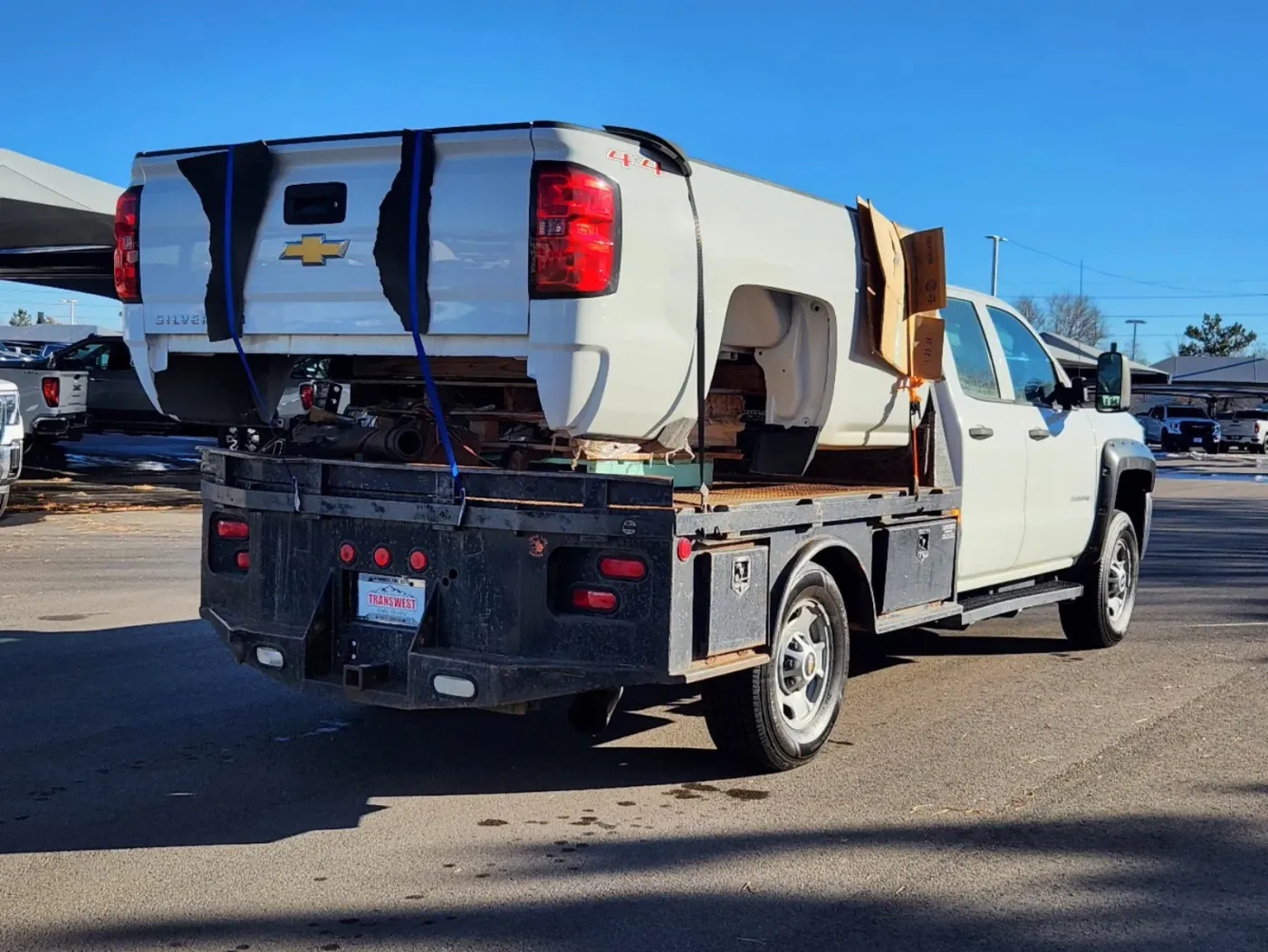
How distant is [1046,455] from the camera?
27.0ft

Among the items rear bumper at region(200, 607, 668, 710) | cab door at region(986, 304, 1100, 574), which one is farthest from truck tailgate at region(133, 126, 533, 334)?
cab door at region(986, 304, 1100, 574)

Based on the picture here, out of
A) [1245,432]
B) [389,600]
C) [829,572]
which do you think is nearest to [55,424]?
[389,600]

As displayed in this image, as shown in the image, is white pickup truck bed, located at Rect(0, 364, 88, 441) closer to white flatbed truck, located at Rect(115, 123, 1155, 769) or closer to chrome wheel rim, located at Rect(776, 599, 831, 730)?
white flatbed truck, located at Rect(115, 123, 1155, 769)

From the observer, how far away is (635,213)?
5055mm

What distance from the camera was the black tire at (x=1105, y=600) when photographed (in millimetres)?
8797

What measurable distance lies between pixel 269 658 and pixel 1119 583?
611 cm

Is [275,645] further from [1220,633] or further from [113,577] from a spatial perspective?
[1220,633]

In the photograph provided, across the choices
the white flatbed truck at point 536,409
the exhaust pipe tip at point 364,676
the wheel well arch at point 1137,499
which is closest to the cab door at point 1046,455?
the wheel well arch at point 1137,499

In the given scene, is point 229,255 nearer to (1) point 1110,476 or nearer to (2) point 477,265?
(2) point 477,265

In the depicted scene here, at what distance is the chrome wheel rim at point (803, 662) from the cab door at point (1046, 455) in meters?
2.46

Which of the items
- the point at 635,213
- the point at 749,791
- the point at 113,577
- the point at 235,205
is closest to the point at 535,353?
the point at 635,213

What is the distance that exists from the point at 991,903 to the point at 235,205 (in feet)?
13.2

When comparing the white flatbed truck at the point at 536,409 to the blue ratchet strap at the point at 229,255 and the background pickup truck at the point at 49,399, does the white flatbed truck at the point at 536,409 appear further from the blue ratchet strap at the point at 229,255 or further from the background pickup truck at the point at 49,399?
the background pickup truck at the point at 49,399

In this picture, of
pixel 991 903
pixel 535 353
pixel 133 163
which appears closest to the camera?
pixel 991 903
